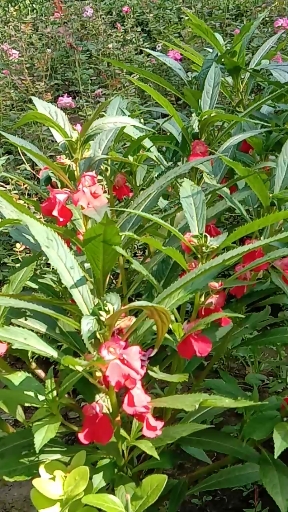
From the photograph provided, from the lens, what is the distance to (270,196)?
121 centimetres

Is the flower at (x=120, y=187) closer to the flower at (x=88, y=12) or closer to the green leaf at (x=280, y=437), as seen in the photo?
the green leaf at (x=280, y=437)

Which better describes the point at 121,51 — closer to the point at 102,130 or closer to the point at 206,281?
the point at 102,130

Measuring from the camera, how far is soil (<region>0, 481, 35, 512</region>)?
1.63 m

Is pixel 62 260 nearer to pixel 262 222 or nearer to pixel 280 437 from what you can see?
pixel 262 222

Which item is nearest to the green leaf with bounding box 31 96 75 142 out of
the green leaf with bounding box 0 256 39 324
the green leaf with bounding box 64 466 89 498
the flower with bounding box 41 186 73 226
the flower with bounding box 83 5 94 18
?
the flower with bounding box 41 186 73 226

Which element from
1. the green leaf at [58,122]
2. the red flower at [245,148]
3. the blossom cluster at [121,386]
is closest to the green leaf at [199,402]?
the blossom cluster at [121,386]

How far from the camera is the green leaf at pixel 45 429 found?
1.03 meters

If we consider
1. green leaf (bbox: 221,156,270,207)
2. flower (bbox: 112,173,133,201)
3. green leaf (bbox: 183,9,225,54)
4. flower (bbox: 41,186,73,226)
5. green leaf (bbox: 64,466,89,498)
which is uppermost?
green leaf (bbox: 183,9,225,54)

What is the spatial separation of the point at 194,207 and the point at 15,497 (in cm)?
93

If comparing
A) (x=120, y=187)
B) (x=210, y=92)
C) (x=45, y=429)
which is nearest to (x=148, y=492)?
(x=45, y=429)

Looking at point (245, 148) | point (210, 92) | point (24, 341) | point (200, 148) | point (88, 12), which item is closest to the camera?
point (24, 341)

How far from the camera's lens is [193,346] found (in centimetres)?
110

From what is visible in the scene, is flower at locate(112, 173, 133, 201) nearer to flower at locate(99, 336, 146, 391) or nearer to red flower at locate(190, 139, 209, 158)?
red flower at locate(190, 139, 209, 158)

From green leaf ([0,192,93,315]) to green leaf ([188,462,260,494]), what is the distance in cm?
54
